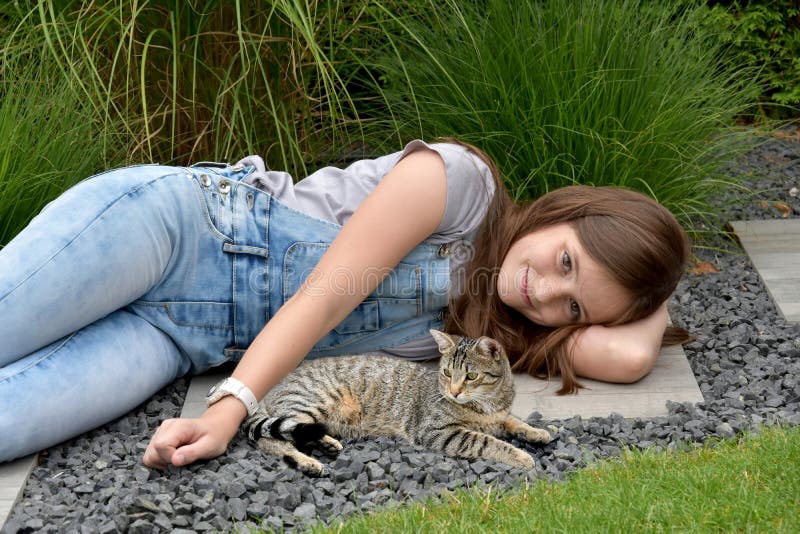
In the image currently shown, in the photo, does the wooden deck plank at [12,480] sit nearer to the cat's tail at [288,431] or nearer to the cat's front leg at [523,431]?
the cat's tail at [288,431]

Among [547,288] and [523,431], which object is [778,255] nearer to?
[547,288]

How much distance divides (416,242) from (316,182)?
50cm

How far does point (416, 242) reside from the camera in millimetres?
2881

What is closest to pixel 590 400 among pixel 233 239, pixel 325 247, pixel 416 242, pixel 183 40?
pixel 416 242

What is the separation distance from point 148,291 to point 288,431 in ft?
2.38

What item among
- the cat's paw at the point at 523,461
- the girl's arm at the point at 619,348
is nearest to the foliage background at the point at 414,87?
the girl's arm at the point at 619,348

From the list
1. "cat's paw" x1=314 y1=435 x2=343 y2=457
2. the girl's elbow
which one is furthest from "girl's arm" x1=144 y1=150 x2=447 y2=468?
the girl's elbow

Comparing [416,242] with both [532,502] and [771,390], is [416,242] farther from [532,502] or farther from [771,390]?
[771,390]

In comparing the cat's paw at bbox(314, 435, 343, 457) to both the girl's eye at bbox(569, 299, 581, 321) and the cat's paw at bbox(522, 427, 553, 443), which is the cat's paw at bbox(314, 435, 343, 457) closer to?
the cat's paw at bbox(522, 427, 553, 443)

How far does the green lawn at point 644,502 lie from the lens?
2.01 metres

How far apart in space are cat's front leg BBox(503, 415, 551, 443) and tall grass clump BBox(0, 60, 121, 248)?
1.88 m

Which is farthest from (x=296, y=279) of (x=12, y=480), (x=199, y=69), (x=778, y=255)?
(x=778, y=255)

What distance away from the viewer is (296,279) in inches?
118

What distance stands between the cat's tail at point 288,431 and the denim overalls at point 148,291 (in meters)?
0.43
